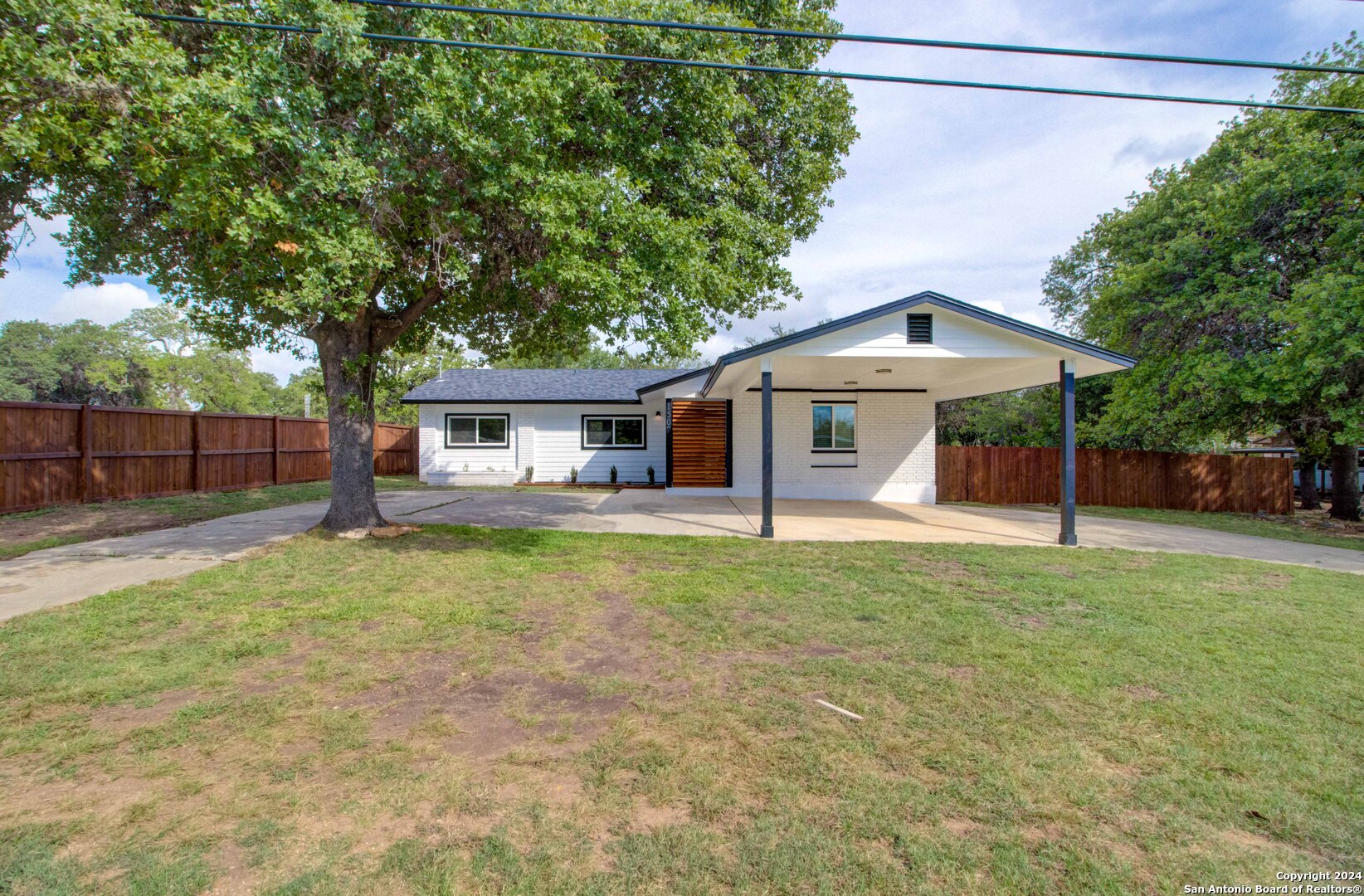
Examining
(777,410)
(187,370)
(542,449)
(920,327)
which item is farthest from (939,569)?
(187,370)

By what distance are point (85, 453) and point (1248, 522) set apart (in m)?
23.0

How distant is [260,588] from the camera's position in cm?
607

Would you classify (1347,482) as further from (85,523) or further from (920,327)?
(85,523)

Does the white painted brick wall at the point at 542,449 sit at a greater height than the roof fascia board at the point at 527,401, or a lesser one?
lesser

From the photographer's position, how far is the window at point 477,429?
1903 cm

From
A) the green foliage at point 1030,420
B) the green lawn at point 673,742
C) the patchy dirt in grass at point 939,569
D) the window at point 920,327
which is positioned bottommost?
the green lawn at point 673,742

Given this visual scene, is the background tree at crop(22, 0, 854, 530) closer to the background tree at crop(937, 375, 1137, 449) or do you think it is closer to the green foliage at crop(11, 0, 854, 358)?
the green foliage at crop(11, 0, 854, 358)

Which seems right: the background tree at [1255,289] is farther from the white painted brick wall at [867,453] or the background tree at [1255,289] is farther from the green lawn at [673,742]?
the green lawn at [673,742]

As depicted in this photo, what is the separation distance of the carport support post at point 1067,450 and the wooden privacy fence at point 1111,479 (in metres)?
6.12

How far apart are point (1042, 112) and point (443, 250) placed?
841 centimetres

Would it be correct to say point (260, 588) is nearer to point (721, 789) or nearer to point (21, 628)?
point (21, 628)


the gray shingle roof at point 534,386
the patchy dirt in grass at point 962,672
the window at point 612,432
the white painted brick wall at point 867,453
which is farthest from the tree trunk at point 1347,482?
the window at point 612,432

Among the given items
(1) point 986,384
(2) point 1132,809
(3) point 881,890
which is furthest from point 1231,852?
(1) point 986,384

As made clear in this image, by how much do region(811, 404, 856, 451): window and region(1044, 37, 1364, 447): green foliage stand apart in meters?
6.34
